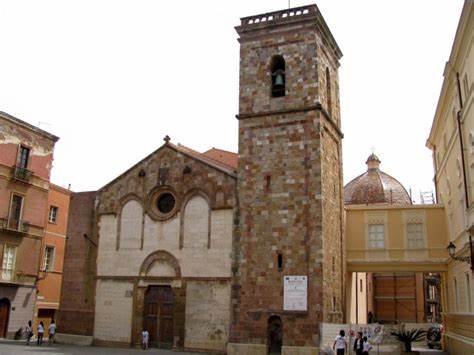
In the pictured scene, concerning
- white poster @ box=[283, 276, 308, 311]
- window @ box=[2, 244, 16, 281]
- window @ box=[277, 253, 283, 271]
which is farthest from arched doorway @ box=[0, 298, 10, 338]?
white poster @ box=[283, 276, 308, 311]

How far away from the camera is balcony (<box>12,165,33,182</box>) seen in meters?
31.5

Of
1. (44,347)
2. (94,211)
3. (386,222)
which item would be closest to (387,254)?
(386,222)

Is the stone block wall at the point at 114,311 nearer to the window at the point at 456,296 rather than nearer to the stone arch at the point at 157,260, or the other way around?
the stone arch at the point at 157,260

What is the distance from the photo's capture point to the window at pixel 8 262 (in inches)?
1206

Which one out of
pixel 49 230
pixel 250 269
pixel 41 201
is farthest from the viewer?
pixel 49 230

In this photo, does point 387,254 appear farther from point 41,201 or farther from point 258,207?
point 41,201

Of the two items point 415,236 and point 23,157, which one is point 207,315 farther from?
point 23,157

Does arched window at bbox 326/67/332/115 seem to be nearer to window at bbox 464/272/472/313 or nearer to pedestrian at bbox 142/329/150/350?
window at bbox 464/272/472/313

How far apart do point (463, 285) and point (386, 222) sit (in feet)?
21.1

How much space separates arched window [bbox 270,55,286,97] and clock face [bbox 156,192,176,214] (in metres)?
7.44

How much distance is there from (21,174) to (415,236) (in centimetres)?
2211

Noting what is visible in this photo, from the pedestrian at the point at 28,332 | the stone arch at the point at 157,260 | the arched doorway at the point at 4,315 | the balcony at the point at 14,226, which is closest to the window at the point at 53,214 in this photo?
the balcony at the point at 14,226

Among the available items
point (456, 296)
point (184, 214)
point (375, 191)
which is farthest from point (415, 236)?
point (375, 191)

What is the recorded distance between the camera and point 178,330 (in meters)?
26.3
